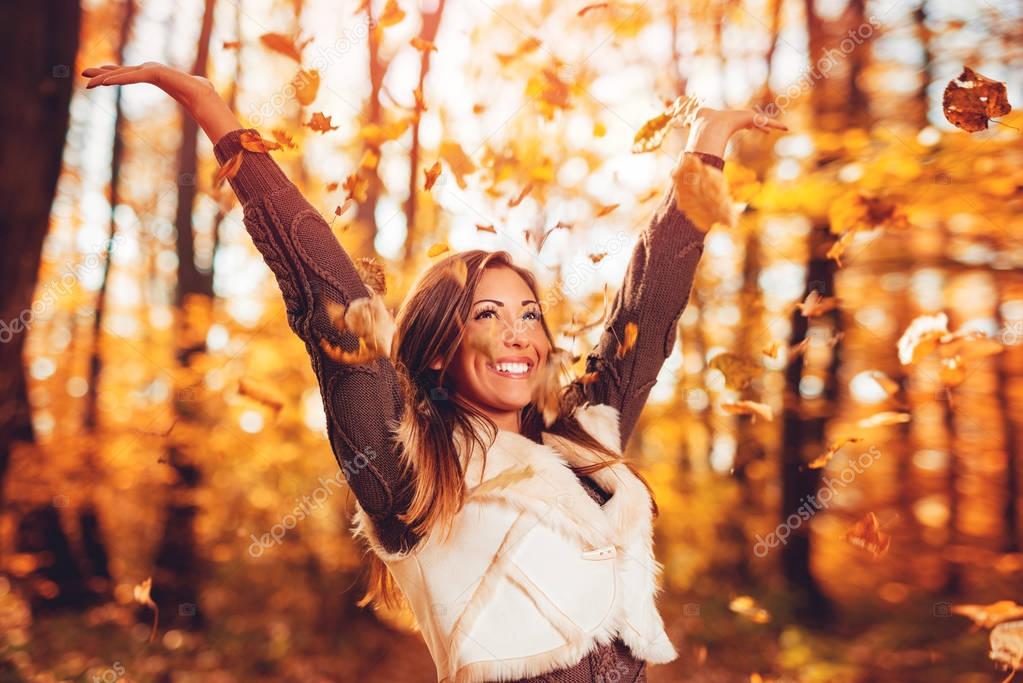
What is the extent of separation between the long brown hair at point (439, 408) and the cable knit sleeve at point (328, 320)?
0.19 feet

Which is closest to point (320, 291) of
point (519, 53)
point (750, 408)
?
point (750, 408)

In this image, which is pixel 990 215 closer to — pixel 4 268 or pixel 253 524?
pixel 4 268

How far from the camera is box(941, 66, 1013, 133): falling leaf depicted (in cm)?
239

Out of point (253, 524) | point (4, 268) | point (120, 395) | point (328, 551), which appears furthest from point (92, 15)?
point (4, 268)

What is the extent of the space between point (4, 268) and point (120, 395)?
925 centimetres

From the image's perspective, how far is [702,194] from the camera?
2.17 m

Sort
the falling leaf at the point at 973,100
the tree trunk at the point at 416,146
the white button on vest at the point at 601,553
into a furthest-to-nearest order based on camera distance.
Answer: the tree trunk at the point at 416,146 → the falling leaf at the point at 973,100 → the white button on vest at the point at 601,553

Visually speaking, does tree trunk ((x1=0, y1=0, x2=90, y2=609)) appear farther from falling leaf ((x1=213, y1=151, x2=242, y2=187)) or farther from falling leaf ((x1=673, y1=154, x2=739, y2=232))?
falling leaf ((x1=673, y1=154, x2=739, y2=232))

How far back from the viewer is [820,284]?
22.5ft

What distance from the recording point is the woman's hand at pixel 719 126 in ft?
7.51

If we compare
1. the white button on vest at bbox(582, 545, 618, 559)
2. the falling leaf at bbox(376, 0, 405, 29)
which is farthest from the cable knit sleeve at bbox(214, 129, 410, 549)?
the falling leaf at bbox(376, 0, 405, 29)

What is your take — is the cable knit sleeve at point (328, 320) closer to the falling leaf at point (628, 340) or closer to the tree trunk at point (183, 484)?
the falling leaf at point (628, 340)

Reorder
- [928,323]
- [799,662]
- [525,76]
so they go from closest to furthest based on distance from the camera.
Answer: [928,323] → [525,76] → [799,662]

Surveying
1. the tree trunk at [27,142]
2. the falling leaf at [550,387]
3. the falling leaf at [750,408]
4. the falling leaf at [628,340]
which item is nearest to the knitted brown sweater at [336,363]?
the falling leaf at [550,387]
